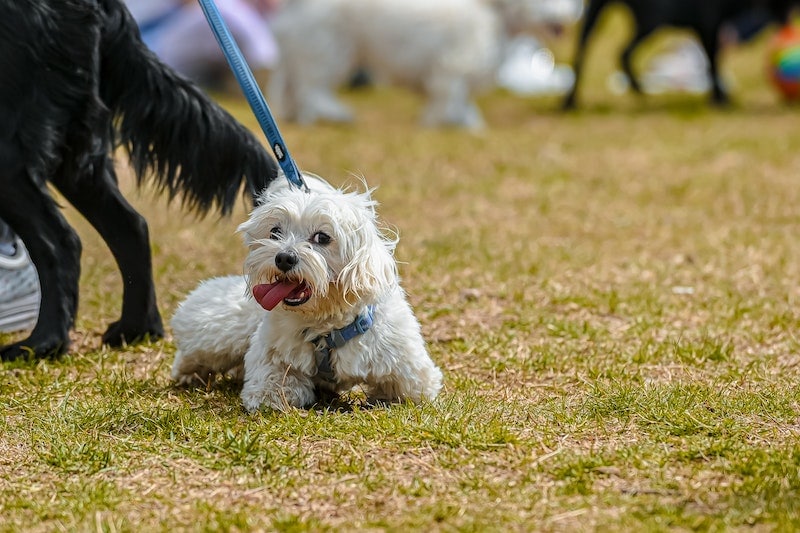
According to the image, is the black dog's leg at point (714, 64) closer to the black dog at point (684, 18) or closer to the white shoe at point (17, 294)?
the black dog at point (684, 18)

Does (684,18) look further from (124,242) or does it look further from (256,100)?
(256,100)

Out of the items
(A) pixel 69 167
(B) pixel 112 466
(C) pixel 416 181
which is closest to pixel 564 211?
(C) pixel 416 181

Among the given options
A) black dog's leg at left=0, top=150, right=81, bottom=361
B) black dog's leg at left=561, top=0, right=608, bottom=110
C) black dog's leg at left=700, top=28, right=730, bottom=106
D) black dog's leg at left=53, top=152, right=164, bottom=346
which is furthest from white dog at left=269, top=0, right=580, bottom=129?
black dog's leg at left=0, top=150, right=81, bottom=361

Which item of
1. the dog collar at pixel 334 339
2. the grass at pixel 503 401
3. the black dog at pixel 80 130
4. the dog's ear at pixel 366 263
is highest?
the black dog at pixel 80 130

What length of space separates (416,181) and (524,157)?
118cm

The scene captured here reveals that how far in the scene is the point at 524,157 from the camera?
8.21 m

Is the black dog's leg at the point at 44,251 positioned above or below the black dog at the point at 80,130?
below

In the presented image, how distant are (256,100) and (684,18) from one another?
8.57 metres

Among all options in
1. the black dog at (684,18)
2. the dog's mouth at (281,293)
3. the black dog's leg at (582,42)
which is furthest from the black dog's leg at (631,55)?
the dog's mouth at (281,293)

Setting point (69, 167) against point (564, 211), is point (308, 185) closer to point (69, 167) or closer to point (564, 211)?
point (69, 167)

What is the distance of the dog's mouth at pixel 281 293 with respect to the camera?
3.05 m

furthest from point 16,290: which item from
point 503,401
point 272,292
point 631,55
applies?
point 631,55

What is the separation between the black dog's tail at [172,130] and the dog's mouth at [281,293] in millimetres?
706

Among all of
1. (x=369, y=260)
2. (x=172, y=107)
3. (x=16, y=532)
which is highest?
(x=172, y=107)
